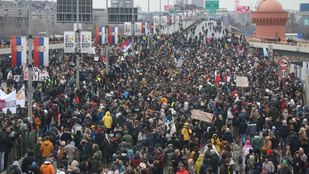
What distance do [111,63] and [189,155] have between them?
93.7 feet

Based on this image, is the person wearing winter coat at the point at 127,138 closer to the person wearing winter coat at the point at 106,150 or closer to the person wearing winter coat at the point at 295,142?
the person wearing winter coat at the point at 106,150

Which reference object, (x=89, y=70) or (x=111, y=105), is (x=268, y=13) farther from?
(x=111, y=105)

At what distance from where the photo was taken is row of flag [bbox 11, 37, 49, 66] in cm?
2277

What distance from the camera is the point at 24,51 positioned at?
22.8 metres

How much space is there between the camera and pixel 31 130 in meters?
18.8

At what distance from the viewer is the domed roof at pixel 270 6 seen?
275 feet

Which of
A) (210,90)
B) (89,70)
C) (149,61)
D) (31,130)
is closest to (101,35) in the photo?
(89,70)

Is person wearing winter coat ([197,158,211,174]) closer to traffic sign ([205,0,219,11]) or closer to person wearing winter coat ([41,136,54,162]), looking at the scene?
person wearing winter coat ([41,136,54,162])

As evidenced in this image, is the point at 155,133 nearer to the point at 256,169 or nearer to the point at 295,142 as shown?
the point at 256,169

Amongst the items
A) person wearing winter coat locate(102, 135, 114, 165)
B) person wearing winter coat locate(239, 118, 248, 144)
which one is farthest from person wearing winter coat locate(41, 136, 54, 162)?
person wearing winter coat locate(239, 118, 248, 144)

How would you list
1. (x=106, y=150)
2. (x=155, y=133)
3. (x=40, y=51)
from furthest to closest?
(x=40, y=51)
(x=155, y=133)
(x=106, y=150)

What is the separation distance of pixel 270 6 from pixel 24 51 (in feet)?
214

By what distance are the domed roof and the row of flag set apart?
64.6 meters

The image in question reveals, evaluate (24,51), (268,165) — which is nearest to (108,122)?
(24,51)
